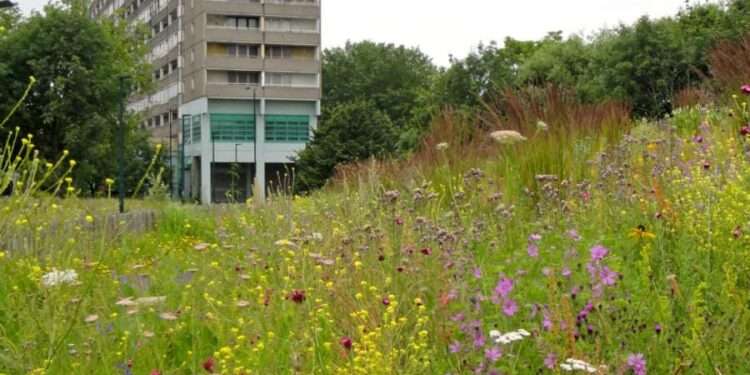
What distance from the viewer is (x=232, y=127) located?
178ft

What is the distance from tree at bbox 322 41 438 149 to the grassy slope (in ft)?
198

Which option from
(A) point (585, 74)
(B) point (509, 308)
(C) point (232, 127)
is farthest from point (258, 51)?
(B) point (509, 308)

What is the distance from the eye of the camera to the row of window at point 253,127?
5438cm

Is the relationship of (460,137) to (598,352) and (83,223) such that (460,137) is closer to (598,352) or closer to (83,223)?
(83,223)

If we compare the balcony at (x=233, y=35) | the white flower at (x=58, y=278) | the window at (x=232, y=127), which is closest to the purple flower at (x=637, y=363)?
the white flower at (x=58, y=278)

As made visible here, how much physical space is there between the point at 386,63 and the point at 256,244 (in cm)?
6226

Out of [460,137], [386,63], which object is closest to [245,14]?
[386,63]

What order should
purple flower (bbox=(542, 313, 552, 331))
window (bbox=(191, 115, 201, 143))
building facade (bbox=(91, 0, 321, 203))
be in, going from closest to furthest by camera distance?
1. purple flower (bbox=(542, 313, 552, 331))
2. building facade (bbox=(91, 0, 321, 203))
3. window (bbox=(191, 115, 201, 143))

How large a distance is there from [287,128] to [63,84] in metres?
25.5

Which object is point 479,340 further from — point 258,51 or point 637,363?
point 258,51

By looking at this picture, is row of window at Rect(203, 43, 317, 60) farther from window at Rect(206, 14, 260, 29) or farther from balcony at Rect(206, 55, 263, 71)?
window at Rect(206, 14, 260, 29)

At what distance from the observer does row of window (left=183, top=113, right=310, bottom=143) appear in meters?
54.4

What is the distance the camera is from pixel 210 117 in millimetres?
54375

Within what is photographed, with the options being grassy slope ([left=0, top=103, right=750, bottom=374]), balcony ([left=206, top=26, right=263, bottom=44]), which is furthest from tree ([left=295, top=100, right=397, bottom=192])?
grassy slope ([left=0, top=103, right=750, bottom=374])
